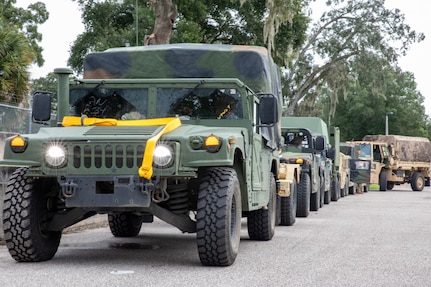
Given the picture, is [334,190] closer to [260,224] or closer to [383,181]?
[383,181]

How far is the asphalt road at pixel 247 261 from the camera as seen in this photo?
7930 mm

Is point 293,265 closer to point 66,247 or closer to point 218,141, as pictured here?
point 218,141

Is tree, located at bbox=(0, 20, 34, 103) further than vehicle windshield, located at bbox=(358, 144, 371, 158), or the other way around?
vehicle windshield, located at bbox=(358, 144, 371, 158)

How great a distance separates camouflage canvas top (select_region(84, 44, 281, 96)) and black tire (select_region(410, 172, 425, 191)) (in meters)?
29.0

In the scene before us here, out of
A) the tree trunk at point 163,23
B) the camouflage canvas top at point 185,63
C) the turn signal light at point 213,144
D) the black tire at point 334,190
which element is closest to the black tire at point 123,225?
the camouflage canvas top at point 185,63

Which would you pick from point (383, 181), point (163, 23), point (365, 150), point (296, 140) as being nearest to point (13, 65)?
point (163, 23)

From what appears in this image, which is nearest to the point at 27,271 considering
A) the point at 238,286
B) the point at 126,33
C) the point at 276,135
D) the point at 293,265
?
the point at 238,286

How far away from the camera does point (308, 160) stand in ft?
61.2

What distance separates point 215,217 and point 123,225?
4.03 m

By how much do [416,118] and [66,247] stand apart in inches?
2651

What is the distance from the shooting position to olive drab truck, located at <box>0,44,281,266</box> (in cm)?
850

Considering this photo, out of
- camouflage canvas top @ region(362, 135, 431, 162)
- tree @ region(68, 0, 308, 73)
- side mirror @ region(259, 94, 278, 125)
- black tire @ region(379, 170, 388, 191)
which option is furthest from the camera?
Answer: camouflage canvas top @ region(362, 135, 431, 162)

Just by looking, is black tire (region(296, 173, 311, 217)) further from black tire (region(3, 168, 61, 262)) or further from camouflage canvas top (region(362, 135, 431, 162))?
camouflage canvas top (region(362, 135, 431, 162))

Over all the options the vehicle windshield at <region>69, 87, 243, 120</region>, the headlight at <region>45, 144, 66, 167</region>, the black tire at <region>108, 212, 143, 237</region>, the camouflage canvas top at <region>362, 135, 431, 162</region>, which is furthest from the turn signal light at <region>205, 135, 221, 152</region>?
the camouflage canvas top at <region>362, 135, 431, 162</region>
